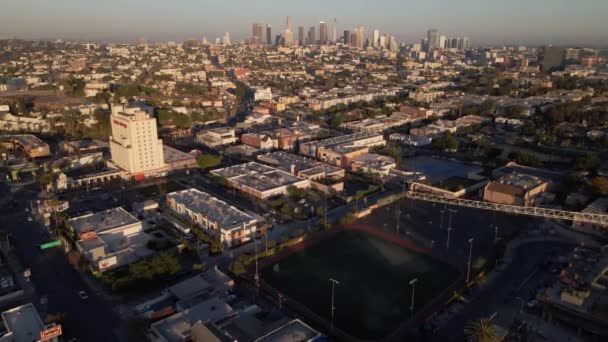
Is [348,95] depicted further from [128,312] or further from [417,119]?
[128,312]

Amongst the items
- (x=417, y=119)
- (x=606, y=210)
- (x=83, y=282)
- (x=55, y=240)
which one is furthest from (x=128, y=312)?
(x=417, y=119)

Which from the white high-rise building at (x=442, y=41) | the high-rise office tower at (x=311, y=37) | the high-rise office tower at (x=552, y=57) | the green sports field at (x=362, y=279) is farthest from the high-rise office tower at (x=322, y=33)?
the green sports field at (x=362, y=279)

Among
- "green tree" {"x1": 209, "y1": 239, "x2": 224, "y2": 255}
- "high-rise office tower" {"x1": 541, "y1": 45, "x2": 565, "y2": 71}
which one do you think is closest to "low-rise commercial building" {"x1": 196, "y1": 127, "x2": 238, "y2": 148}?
"green tree" {"x1": 209, "y1": 239, "x2": 224, "y2": 255}

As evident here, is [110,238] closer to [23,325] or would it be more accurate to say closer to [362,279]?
[23,325]

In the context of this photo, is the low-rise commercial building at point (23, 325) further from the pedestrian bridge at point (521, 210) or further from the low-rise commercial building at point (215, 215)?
the pedestrian bridge at point (521, 210)

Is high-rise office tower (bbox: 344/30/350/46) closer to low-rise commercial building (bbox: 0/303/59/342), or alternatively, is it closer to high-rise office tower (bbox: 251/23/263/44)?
high-rise office tower (bbox: 251/23/263/44)

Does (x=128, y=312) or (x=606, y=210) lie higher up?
(x=606, y=210)
